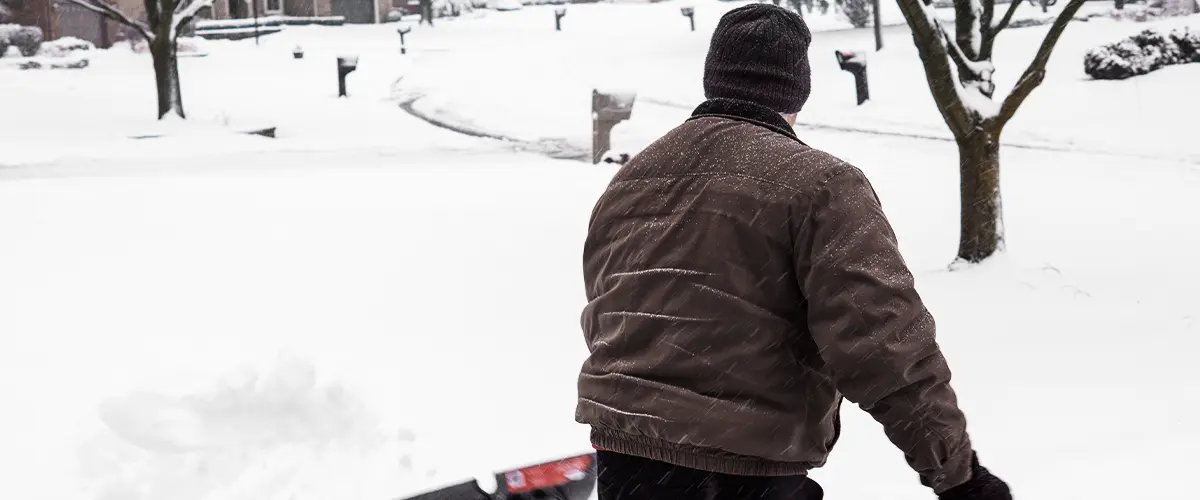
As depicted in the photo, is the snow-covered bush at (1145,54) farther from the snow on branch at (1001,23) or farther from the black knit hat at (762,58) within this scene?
the black knit hat at (762,58)

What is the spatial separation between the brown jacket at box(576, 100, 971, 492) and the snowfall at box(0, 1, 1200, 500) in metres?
2.39

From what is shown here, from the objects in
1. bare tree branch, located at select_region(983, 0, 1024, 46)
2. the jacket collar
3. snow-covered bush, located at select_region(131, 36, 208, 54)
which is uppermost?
snow-covered bush, located at select_region(131, 36, 208, 54)

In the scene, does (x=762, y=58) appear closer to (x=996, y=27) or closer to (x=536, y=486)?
(x=536, y=486)

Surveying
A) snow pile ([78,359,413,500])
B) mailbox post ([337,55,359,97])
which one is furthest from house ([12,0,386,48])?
snow pile ([78,359,413,500])

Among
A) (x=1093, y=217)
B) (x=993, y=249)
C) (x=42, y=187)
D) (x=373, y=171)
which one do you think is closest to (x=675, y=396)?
(x=993, y=249)

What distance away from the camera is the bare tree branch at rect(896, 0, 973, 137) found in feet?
23.0

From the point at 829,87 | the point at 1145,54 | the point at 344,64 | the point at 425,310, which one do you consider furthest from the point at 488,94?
the point at 425,310

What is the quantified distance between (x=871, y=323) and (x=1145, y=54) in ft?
61.9

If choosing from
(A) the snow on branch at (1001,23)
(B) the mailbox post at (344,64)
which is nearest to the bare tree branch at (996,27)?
(A) the snow on branch at (1001,23)

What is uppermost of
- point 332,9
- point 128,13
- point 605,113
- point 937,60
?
point 332,9

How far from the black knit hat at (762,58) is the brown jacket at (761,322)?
0.30 ft

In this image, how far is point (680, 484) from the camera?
2072 millimetres

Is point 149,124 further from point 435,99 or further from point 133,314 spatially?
point 133,314

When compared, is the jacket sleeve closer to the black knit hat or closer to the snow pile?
the black knit hat
